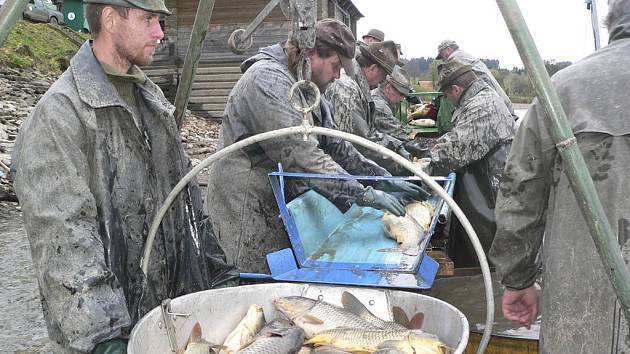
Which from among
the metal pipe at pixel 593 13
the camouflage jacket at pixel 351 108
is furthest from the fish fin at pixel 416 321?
the metal pipe at pixel 593 13

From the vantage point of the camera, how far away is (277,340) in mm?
2260

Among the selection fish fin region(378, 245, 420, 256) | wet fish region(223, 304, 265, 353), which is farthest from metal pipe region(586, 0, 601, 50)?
wet fish region(223, 304, 265, 353)

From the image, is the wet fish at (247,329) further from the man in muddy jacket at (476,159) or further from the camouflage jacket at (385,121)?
the camouflage jacket at (385,121)

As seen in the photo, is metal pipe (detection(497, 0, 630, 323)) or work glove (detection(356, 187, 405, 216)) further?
work glove (detection(356, 187, 405, 216))

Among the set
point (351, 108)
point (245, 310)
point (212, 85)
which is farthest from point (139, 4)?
point (212, 85)

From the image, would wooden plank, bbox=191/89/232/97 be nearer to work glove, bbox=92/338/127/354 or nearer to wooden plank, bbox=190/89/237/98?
wooden plank, bbox=190/89/237/98

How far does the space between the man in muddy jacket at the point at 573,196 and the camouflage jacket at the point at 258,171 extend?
5.28 feet

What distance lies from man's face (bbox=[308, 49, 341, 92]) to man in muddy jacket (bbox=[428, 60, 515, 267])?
1.65m

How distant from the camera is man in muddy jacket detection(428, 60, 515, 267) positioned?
575 cm

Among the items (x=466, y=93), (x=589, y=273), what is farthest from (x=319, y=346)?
(x=466, y=93)

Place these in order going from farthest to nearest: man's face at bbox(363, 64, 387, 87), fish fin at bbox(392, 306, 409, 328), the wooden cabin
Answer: the wooden cabin
man's face at bbox(363, 64, 387, 87)
fish fin at bbox(392, 306, 409, 328)

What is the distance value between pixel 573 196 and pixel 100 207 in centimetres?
187

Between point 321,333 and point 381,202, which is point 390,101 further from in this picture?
point 321,333

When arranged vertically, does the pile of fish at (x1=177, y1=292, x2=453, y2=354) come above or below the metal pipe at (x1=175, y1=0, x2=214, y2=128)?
below
